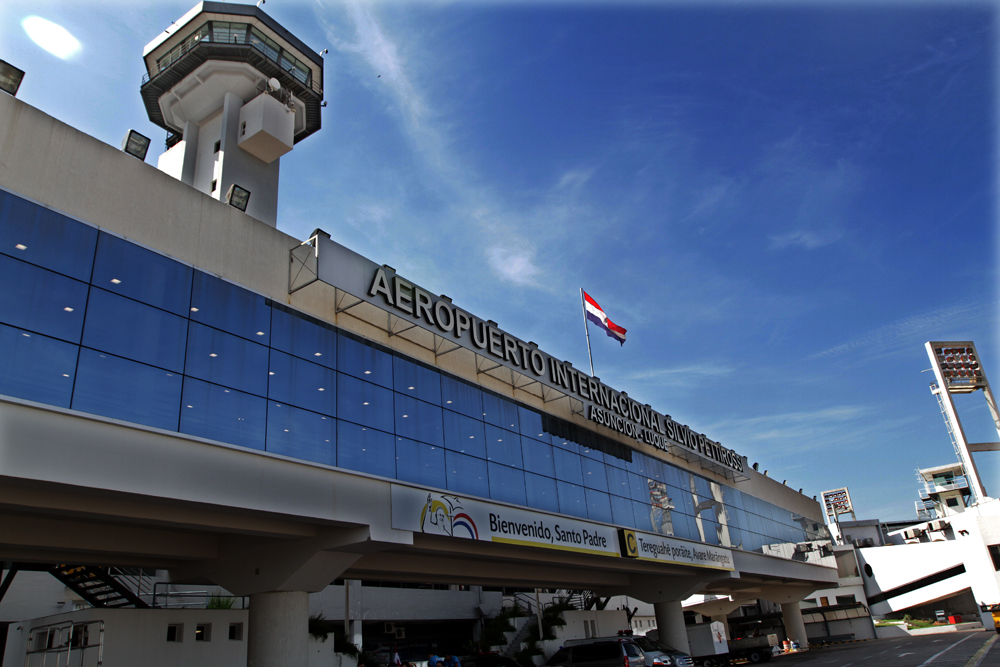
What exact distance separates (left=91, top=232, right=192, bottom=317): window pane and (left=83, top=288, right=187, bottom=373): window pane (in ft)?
0.73

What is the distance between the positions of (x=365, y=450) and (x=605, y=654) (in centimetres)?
1244

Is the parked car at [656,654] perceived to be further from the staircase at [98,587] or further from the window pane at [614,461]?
the staircase at [98,587]

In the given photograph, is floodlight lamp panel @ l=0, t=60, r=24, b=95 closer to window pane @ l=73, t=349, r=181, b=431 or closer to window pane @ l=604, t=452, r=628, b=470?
window pane @ l=73, t=349, r=181, b=431

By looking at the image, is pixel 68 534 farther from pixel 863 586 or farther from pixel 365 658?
pixel 863 586

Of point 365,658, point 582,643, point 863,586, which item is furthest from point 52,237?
point 863,586

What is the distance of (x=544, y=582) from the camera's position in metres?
30.8

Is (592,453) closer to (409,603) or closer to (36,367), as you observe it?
(409,603)

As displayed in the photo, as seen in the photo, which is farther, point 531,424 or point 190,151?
point 190,151

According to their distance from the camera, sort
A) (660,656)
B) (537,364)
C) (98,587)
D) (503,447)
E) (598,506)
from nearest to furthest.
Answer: (98,587)
(503,447)
(660,656)
(537,364)
(598,506)

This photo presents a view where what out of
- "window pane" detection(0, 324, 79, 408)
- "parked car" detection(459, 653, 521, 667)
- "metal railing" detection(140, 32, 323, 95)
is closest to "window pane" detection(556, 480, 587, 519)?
"parked car" detection(459, 653, 521, 667)

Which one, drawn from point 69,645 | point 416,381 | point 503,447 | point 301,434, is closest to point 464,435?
point 503,447

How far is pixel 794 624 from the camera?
187 ft

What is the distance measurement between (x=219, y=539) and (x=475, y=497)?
740cm

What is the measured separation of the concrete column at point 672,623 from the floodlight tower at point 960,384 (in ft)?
184
